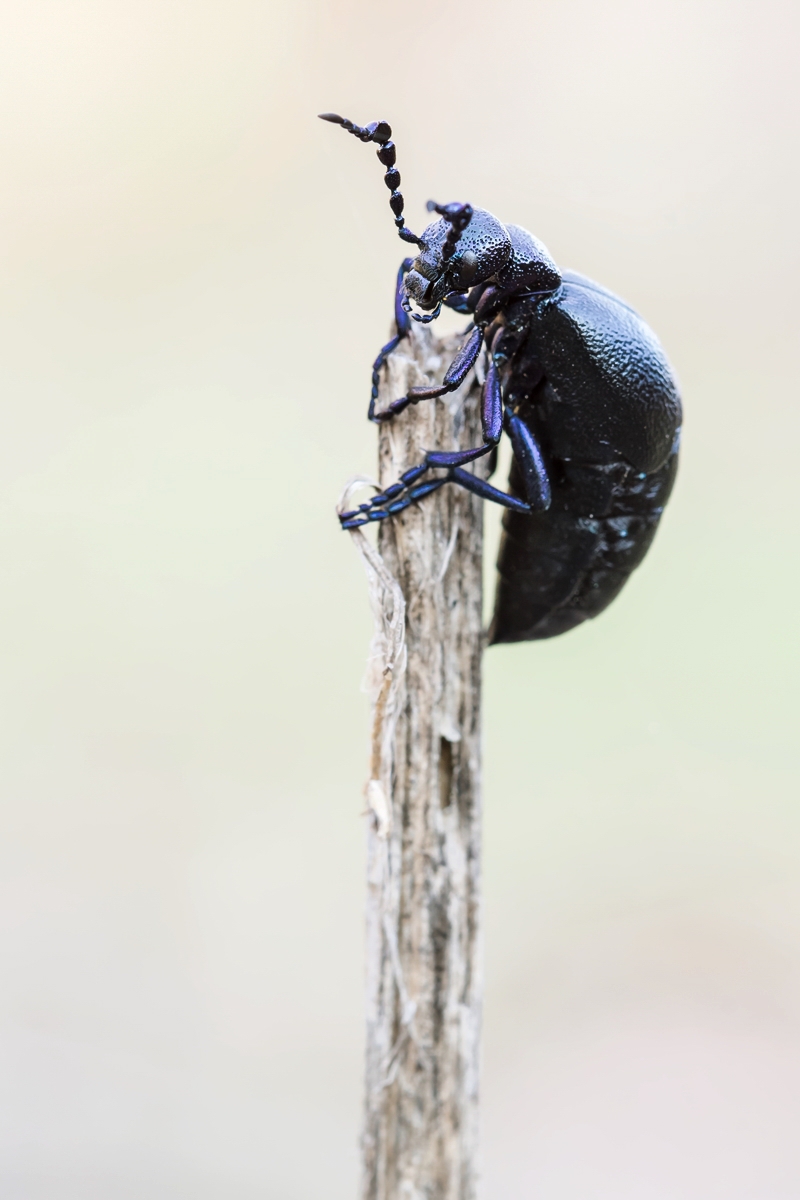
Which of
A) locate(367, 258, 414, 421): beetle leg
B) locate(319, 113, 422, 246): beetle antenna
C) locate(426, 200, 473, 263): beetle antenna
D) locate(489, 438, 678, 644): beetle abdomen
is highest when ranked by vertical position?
locate(319, 113, 422, 246): beetle antenna

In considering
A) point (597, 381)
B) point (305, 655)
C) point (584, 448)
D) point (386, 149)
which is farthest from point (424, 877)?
point (305, 655)

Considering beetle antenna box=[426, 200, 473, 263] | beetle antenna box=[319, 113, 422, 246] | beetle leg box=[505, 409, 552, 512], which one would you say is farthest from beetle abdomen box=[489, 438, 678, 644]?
beetle antenna box=[319, 113, 422, 246]

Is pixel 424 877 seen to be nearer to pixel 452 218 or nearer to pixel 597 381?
pixel 597 381

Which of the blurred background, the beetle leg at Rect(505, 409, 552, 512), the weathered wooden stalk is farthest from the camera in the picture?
the blurred background

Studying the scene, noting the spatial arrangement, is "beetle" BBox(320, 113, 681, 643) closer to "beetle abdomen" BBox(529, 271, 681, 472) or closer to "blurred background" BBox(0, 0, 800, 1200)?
"beetle abdomen" BBox(529, 271, 681, 472)

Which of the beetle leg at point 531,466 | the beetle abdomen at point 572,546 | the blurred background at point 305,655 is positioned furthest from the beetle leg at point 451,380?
the blurred background at point 305,655

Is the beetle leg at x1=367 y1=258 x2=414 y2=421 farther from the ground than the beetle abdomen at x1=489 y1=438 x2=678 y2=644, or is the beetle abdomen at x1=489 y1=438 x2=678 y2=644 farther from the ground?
the beetle leg at x1=367 y1=258 x2=414 y2=421

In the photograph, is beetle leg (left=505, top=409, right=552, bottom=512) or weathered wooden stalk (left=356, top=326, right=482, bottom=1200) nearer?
weathered wooden stalk (left=356, top=326, right=482, bottom=1200)

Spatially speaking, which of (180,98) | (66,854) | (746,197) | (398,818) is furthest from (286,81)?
(398,818)
